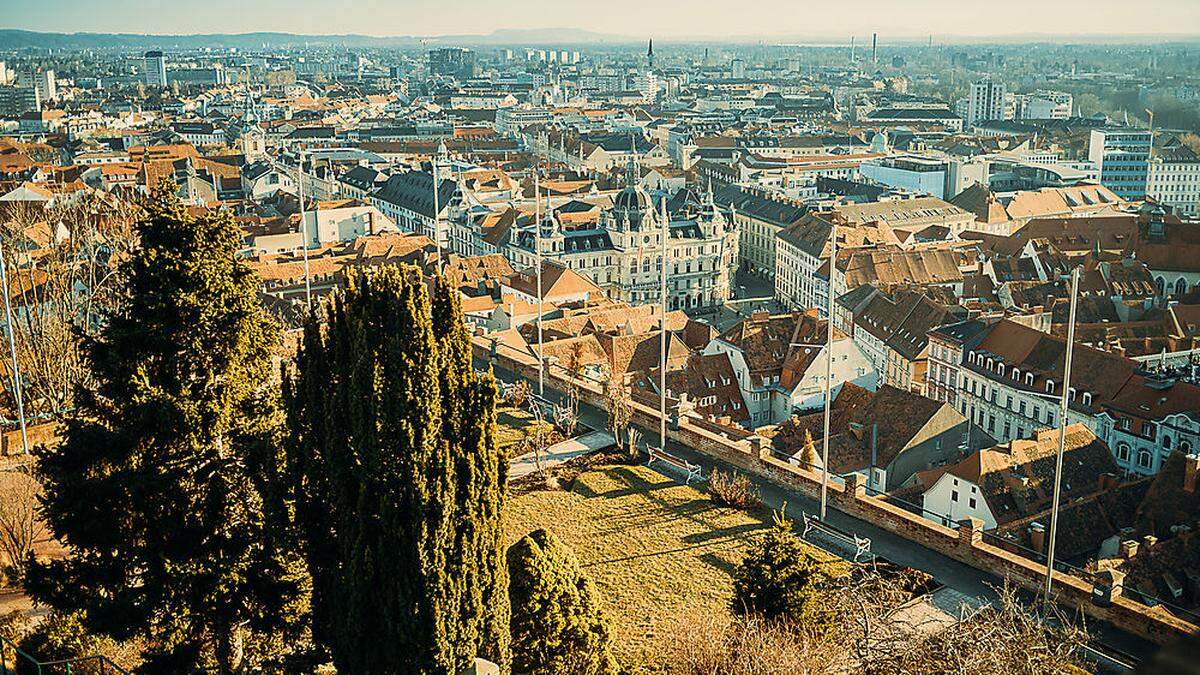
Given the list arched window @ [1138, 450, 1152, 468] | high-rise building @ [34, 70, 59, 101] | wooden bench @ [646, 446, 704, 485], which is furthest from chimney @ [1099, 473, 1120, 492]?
high-rise building @ [34, 70, 59, 101]

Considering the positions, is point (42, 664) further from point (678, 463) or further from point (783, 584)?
point (678, 463)

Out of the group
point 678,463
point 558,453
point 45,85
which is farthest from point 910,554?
point 45,85

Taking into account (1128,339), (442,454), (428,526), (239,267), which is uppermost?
(239,267)

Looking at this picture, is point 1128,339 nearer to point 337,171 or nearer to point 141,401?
point 141,401

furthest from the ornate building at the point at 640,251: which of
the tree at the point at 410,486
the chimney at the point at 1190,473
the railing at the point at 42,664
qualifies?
the tree at the point at 410,486

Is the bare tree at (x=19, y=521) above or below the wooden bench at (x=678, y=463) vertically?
above

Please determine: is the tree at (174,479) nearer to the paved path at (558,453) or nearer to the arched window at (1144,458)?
the paved path at (558,453)

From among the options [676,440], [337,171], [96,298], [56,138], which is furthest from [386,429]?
[56,138]
